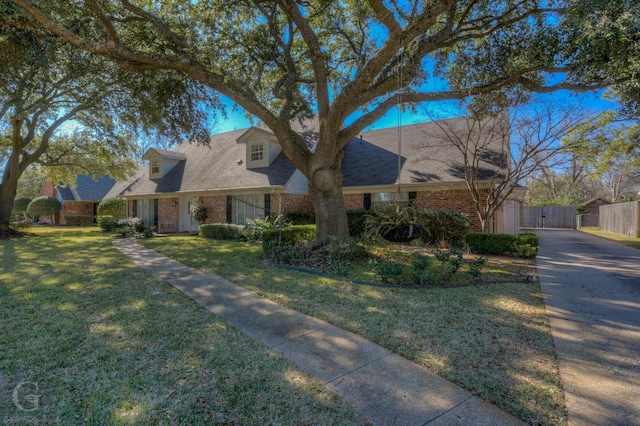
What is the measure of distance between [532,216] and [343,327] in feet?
99.9

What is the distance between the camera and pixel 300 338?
3814mm

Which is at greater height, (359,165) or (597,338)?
(359,165)

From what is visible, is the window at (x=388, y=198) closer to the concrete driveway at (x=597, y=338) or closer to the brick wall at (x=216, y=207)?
the concrete driveway at (x=597, y=338)

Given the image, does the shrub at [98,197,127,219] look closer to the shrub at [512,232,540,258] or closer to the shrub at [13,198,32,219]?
the shrub at [13,198,32,219]

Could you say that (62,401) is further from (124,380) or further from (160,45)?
(160,45)

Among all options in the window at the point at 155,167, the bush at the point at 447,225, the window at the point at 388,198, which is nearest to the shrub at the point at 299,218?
the window at the point at 388,198

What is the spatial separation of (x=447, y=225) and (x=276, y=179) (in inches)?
301

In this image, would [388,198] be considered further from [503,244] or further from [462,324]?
[462,324]

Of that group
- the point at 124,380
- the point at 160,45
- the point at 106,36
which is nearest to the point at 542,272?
the point at 124,380

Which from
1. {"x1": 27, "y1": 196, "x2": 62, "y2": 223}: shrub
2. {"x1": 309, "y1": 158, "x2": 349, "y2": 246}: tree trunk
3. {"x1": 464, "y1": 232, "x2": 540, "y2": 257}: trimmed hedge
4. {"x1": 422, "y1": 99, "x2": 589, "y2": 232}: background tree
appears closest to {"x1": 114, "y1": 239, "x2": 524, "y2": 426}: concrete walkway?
{"x1": 309, "y1": 158, "x2": 349, "y2": 246}: tree trunk

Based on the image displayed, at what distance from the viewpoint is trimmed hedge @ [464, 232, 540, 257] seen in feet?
31.0

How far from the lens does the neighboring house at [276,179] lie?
506 inches

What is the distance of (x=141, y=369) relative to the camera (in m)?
3.06

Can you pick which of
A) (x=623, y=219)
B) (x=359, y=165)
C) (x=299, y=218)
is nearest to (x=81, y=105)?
(x=299, y=218)
